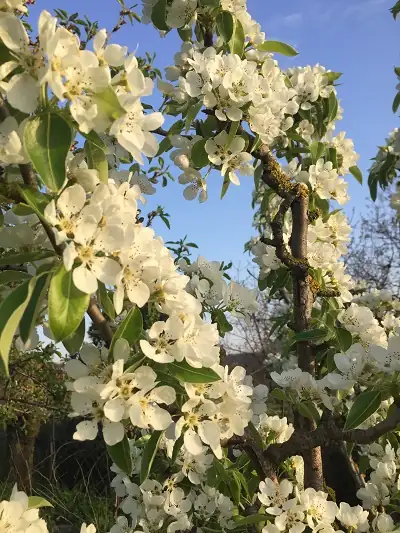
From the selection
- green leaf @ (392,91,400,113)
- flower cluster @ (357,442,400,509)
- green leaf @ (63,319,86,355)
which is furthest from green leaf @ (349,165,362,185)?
green leaf @ (63,319,86,355)

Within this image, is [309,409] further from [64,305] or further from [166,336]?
[64,305]

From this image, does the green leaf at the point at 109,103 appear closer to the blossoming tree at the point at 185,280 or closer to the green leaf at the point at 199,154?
the blossoming tree at the point at 185,280

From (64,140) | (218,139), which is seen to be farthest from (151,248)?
(218,139)

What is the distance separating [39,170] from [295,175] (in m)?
1.39

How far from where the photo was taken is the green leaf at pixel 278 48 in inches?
69.8

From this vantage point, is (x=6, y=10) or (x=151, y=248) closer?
(x=6, y=10)

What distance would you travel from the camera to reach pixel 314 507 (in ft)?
4.81

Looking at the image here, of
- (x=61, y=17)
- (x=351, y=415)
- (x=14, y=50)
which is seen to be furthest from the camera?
(x=61, y=17)

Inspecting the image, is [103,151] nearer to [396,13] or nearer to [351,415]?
[351,415]

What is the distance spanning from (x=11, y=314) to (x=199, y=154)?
3.26ft

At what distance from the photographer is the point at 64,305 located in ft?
2.64

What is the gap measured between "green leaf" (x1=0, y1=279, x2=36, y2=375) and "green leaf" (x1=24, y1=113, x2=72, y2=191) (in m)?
0.15

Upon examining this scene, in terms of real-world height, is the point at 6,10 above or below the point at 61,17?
below

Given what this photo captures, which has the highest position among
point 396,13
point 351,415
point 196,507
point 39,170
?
point 396,13
